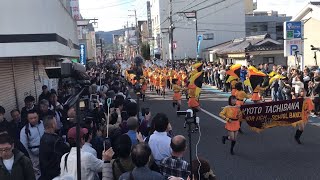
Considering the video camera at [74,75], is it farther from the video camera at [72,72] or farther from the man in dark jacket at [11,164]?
the man in dark jacket at [11,164]

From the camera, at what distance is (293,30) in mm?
21016

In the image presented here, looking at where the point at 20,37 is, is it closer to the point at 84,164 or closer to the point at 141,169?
the point at 84,164

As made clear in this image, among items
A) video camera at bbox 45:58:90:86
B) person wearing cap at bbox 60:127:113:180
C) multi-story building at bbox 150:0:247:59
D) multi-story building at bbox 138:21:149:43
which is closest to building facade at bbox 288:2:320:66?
video camera at bbox 45:58:90:86

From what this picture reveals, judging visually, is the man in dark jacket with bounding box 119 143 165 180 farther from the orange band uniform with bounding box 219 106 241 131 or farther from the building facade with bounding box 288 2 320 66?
the building facade with bounding box 288 2 320 66

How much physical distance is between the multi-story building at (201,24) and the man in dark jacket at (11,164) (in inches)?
2148

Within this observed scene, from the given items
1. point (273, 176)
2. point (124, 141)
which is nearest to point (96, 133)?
point (124, 141)

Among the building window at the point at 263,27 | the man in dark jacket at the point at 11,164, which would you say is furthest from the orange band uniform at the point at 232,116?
the building window at the point at 263,27

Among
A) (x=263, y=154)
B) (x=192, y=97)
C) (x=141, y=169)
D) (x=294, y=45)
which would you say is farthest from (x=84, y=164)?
(x=294, y=45)

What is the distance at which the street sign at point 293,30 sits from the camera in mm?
20891

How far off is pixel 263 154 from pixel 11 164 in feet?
24.5

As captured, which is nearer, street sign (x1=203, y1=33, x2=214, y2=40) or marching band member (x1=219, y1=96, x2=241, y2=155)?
marching band member (x1=219, y1=96, x2=241, y2=155)

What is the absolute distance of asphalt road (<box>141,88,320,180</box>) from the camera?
354 inches

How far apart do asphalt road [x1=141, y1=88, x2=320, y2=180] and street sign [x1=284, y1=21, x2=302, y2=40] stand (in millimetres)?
7989

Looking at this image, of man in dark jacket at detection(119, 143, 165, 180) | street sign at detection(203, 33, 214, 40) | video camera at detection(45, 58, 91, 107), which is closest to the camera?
man in dark jacket at detection(119, 143, 165, 180)
